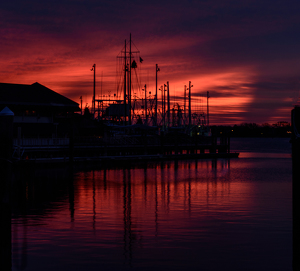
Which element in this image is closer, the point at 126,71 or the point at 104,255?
the point at 104,255

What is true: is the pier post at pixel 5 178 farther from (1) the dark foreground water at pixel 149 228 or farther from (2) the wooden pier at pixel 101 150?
(2) the wooden pier at pixel 101 150

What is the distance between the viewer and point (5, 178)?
12148mm

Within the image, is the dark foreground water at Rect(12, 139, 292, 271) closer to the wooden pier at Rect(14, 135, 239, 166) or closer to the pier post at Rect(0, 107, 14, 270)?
the pier post at Rect(0, 107, 14, 270)

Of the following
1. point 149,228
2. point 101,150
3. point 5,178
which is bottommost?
point 149,228

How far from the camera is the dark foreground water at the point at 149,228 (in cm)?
1409

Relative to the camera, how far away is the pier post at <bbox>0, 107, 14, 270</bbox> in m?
11.7

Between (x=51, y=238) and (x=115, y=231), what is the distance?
9.25ft

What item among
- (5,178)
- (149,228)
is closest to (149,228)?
(149,228)

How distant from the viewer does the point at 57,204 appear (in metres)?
25.8

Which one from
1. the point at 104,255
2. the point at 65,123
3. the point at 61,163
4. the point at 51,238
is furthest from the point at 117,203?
the point at 65,123

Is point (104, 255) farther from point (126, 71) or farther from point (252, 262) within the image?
point (126, 71)

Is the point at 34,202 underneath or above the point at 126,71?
underneath

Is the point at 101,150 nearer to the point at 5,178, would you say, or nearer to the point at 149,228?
the point at 149,228

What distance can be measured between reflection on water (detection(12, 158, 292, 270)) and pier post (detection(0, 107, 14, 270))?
1147 mm
